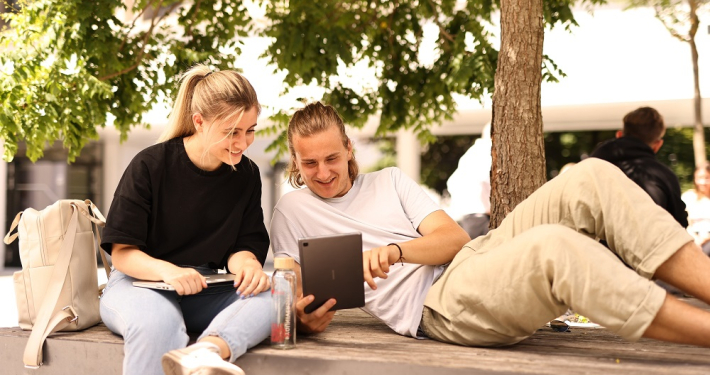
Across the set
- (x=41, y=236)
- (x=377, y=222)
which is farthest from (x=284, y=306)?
(x=41, y=236)

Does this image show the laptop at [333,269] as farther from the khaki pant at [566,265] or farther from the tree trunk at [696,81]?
Result: the tree trunk at [696,81]

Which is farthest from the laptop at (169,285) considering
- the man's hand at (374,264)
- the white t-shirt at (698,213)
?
the white t-shirt at (698,213)

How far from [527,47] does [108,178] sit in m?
15.7

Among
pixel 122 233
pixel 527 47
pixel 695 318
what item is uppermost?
pixel 527 47

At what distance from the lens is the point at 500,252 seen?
2811 mm

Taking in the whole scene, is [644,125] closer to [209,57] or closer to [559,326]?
[559,326]

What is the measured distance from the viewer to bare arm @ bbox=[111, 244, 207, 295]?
2.93 metres

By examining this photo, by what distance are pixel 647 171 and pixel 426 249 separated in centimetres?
299

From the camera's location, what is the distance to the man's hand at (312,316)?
300 centimetres

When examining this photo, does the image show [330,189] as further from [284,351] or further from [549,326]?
[549,326]

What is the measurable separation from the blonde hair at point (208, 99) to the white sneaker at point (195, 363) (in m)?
0.99

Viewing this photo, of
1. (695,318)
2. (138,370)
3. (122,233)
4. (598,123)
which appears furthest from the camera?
(598,123)

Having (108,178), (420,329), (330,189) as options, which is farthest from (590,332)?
(108,178)

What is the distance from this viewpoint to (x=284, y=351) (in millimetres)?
2838
